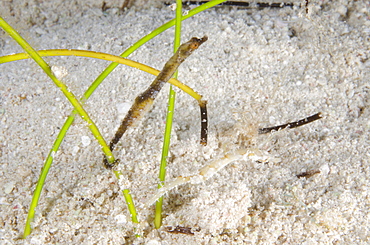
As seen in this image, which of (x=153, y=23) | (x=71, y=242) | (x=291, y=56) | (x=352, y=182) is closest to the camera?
(x=71, y=242)

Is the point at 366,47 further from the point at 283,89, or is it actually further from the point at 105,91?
the point at 105,91

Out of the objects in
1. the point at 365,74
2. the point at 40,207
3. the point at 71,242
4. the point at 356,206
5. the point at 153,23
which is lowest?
the point at 356,206

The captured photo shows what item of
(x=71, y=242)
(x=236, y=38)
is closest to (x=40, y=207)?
(x=71, y=242)

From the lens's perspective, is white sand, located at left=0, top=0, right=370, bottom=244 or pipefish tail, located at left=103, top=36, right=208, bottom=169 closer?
pipefish tail, located at left=103, top=36, right=208, bottom=169

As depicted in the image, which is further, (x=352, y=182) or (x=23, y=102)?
(x=23, y=102)

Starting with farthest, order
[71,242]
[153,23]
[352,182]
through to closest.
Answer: [153,23] < [352,182] < [71,242]

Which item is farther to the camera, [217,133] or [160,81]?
[217,133]

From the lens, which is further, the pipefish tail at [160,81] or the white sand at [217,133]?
the white sand at [217,133]

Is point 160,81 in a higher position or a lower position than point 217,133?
higher
